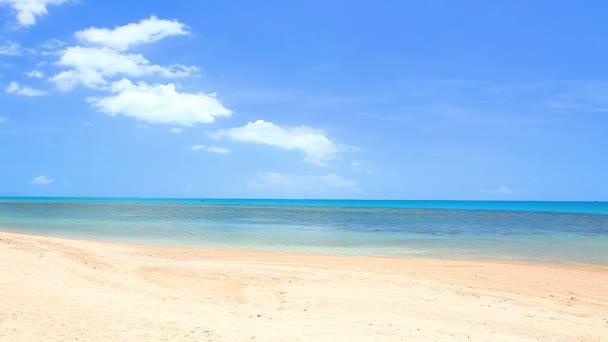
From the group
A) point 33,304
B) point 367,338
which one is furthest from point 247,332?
point 33,304

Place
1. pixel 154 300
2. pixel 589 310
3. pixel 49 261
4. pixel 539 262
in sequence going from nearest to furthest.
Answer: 1. pixel 154 300
2. pixel 589 310
3. pixel 49 261
4. pixel 539 262

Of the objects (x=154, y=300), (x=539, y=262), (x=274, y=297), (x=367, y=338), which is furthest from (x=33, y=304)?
(x=539, y=262)

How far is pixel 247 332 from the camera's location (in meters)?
7.55

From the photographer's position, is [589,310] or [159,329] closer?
[159,329]

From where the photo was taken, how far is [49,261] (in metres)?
13.4

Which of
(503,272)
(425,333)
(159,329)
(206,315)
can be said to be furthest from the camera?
(503,272)

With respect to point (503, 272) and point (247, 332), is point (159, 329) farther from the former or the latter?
point (503, 272)

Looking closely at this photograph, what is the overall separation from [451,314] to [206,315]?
16.6 ft

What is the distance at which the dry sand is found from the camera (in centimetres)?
763

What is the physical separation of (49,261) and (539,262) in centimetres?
1879

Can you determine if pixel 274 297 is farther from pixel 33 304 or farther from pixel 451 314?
pixel 33 304

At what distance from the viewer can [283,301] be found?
10.6 meters

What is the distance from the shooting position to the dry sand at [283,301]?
25.0ft

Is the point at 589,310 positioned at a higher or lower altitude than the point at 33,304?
lower
